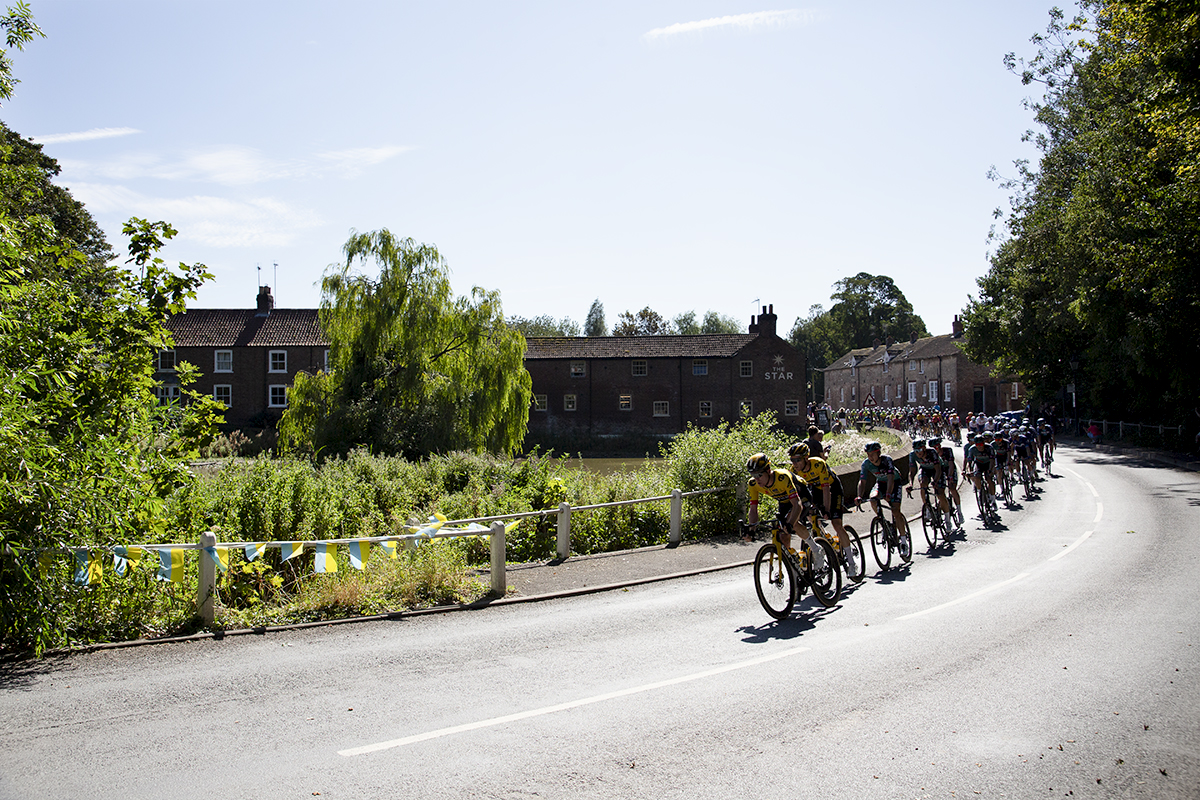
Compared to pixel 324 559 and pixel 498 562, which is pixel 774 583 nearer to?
pixel 498 562

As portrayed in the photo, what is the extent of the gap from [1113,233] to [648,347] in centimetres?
3534

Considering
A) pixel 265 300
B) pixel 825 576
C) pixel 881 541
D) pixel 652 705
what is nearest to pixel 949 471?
pixel 881 541

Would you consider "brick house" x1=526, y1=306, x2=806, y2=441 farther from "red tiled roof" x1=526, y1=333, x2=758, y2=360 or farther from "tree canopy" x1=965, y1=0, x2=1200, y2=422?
"tree canopy" x1=965, y1=0, x2=1200, y2=422

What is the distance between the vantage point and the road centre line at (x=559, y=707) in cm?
517

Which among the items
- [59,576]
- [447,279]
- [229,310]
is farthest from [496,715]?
[229,310]

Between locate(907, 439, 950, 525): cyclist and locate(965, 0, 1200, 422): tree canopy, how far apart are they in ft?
37.4

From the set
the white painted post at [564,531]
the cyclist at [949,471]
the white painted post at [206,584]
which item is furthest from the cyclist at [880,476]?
the white painted post at [206,584]

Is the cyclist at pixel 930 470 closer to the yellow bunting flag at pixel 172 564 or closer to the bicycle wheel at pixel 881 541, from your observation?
the bicycle wheel at pixel 881 541

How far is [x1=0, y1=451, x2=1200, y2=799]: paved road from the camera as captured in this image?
4.66 meters

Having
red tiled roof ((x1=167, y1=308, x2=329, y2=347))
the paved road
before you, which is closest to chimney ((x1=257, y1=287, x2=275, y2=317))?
red tiled roof ((x1=167, y1=308, x2=329, y2=347))

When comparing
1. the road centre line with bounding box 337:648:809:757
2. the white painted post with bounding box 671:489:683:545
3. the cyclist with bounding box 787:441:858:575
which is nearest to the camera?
the road centre line with bounding box 337:648:809:757

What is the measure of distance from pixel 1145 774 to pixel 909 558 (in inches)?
302

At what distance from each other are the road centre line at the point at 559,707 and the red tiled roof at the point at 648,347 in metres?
51.8

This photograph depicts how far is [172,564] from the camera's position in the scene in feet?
26.7
